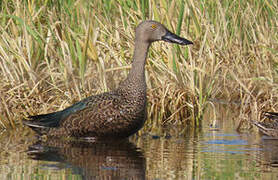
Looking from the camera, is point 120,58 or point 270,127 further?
point 120,58

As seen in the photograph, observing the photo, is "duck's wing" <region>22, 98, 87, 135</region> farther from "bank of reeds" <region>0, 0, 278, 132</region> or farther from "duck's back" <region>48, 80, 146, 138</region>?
"bank of reeds" <region>0, 0, 278, 132</region>

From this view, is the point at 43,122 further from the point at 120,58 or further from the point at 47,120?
the point at 120,58

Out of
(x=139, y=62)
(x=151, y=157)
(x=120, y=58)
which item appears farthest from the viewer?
(x=120, y=58)

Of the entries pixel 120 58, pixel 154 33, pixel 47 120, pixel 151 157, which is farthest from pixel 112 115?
pixel 120 58

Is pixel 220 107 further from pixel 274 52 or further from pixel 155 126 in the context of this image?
pixel 155 126

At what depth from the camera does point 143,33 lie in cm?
779

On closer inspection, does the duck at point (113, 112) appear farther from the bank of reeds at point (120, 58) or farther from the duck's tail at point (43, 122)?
the bank of reeds at point (120, 58)

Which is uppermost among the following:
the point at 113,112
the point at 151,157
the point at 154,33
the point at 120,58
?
the point at 154,33

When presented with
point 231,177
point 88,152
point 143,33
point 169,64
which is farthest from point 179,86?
point 231,177

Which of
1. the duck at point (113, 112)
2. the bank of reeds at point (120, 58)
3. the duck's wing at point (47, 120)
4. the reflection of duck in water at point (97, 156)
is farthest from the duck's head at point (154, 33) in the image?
the reflection of duck in water at point (97, 156)

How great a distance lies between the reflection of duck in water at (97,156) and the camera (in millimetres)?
5453

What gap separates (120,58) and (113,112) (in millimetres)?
2095

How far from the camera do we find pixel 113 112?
23.6 ft

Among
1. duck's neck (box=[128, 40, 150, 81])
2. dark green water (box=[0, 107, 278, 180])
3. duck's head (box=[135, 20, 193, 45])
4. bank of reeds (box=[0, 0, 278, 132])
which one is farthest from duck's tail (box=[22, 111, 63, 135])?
duck's head (box=[135, 20, 193, 45])
